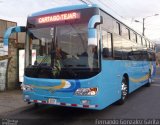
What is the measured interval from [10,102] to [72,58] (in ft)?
12.5

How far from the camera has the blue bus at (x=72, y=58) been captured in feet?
23.8

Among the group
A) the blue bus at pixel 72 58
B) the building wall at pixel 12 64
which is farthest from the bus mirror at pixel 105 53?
the building wall at pixel 12 64

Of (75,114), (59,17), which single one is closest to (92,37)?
(59,17)

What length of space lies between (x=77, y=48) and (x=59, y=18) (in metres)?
1.09

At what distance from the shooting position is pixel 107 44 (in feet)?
26.5

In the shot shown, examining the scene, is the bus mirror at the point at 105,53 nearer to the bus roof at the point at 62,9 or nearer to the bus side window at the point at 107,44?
the bus side window at the point at 107,44

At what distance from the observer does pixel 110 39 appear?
8469mm

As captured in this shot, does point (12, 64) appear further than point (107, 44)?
Yes

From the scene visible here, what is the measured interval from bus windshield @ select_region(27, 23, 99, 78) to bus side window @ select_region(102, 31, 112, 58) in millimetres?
565

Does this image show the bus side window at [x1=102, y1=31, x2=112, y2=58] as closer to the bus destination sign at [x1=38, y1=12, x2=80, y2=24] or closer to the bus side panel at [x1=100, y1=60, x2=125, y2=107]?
the bus side panel at [x1=100, y1=60, x2=125, y2=107]

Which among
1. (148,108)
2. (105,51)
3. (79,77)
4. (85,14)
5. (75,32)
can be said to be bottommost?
(148,108)

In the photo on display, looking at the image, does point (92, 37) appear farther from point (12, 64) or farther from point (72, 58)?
point (12, 64)

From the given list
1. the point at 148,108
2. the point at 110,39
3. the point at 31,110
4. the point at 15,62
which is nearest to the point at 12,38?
the point at 15,62

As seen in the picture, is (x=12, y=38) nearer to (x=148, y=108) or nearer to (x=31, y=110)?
(x=31, y=110)
